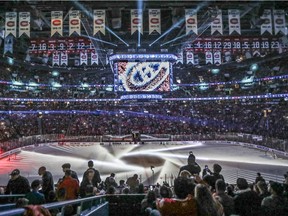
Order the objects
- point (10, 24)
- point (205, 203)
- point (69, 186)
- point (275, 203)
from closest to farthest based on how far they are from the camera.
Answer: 1. point (205, 203)
2. point (275, 203)
3. point (69, 186)
4. point (10, 24)

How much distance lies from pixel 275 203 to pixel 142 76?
90.8 feet

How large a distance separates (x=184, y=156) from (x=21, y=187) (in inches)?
803

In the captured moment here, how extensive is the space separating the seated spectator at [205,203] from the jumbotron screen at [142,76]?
2855 centimetres

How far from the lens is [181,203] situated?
11.2 ft

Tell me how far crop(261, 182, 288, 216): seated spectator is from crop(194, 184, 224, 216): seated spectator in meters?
1.73

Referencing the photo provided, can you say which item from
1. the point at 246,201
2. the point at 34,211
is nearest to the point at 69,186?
the point at 246,201

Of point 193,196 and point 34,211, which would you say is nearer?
point 34,211

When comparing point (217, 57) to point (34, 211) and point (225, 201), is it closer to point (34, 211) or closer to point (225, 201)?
point (225, 201)

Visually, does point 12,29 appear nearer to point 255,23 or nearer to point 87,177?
point 87,177

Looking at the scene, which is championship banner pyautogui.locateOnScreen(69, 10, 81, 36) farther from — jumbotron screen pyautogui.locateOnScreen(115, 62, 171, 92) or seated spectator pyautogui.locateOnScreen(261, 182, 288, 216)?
seated spectator pyautogui.locateOnScreen(261, 182, 288, 216)

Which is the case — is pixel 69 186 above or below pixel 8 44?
below

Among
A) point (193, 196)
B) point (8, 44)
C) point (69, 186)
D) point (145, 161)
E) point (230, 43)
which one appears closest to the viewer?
point (193, 196)

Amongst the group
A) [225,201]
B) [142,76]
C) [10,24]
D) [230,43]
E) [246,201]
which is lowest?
[246,201]

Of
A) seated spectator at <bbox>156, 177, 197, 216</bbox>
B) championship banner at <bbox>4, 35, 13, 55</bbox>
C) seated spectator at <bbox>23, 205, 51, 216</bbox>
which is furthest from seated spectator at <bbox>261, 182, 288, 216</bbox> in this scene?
championship banner at <bbox>4, 35, 13, 55</bbox>
